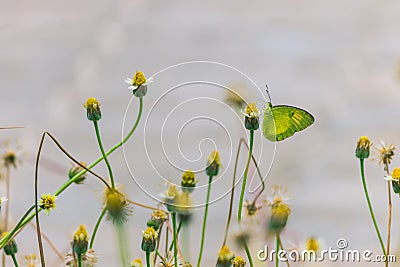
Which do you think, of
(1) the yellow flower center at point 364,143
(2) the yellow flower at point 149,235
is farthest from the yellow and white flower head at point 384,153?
(2) the yellow flower at point 149,235

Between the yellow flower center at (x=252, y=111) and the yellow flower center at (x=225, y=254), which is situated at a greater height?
the yellow flower center at (x=252, y=111)

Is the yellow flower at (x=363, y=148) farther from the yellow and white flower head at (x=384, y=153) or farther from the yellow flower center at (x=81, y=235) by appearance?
the yellow flower center at (x=81, y=235)

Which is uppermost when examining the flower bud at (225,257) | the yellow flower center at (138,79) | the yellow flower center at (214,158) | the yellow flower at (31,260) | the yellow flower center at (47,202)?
the yellow flower center at (138,79)

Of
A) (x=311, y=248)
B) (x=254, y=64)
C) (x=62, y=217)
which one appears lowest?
(x=311, y=248)

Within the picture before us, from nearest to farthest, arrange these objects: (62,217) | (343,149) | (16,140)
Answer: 1. (16,140)
2. (62,217)
3. (343,149)

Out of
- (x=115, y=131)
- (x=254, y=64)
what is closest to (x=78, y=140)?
(x=115, y=131)

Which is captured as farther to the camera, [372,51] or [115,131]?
[372,51]

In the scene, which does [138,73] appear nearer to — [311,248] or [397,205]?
[311,248]

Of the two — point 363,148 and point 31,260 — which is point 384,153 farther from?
point 31,260
